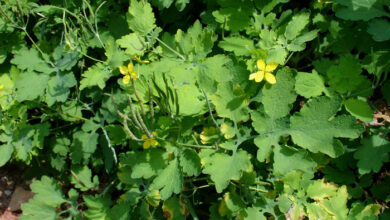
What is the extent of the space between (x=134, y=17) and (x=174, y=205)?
1092 mm

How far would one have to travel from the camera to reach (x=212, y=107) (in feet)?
6.07

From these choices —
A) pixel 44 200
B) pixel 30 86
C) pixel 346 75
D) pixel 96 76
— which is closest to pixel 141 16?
pixel 96 76

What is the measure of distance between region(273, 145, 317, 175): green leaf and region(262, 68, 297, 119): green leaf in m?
0.17

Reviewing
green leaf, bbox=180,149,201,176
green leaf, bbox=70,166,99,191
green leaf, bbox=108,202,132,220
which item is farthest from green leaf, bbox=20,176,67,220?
green leaf, bbox=180,149,201,176

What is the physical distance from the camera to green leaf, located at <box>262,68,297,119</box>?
149cm

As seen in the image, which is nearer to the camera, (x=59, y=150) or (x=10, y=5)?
(x=10, y=5)

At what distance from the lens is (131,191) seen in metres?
2.09

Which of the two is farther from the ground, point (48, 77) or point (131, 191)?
point (48, 77)

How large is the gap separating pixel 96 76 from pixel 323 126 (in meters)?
1.28

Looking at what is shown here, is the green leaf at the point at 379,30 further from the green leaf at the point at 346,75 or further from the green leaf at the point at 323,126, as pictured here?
the green leaf at the point at 323,126

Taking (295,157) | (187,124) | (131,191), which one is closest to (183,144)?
(187,124)

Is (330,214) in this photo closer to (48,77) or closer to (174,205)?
(174,205)

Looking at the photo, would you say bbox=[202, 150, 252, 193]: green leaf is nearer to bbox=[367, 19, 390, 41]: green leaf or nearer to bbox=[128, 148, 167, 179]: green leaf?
bbox=[128, 148, 167, 179]: green leaf

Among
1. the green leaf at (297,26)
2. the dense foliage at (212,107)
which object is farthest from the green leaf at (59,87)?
the green leaf at (297,26)
